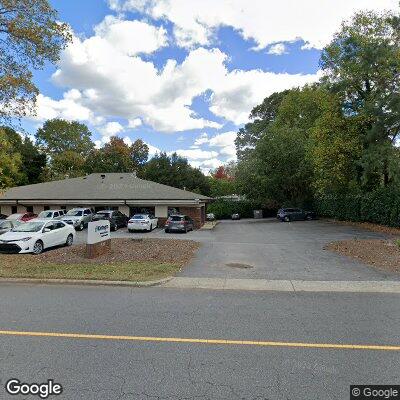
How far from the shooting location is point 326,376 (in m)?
4.50

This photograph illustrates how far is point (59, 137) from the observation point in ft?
218

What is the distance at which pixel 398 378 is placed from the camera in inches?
174

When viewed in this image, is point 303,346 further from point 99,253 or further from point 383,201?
point 383,201

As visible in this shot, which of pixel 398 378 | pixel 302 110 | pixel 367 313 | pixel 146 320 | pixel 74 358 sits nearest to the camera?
pixel 398 378

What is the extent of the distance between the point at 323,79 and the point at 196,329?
109 ft

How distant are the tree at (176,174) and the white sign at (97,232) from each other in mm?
43674

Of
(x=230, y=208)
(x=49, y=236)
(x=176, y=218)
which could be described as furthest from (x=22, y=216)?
(x=230, y=208)

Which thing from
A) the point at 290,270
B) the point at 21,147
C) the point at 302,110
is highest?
the point at 302,110

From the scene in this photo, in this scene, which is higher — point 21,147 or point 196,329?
point 21,147

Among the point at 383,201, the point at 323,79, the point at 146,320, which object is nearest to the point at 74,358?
the point at 146,320

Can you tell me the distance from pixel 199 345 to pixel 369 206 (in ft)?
98.7

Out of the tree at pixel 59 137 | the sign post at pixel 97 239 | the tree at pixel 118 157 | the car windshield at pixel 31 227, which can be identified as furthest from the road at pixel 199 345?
the tree at pixel 59 137

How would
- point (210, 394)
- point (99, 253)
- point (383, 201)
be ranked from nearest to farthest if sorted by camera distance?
point (210, 394)
point (99, 253)
point (383, 201)

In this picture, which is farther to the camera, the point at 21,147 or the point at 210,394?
the point at 21,147
